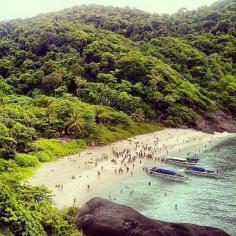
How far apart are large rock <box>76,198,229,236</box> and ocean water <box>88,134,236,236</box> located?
7.59m

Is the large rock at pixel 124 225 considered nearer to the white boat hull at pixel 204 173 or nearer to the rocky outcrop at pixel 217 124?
the white boat hull at pixel 204 173

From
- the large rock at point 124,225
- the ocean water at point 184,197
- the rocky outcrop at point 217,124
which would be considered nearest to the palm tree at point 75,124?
the ocean water at point 184,197

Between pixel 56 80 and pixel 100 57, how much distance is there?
1773 centimetres

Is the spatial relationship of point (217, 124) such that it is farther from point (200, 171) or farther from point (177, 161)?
point (200, 171)

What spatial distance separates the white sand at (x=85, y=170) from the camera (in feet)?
180

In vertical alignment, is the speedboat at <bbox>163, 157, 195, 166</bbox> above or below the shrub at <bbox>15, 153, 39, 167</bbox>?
below

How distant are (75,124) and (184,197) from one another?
32.6 m

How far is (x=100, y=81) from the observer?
390 ft

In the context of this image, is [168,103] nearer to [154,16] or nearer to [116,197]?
[116,197]

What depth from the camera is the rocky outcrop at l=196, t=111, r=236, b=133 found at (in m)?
107

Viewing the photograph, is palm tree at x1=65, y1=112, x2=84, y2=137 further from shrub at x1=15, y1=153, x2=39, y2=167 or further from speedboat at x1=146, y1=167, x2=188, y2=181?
speedboat at x1=146, y1=167, x2=188, y2=181

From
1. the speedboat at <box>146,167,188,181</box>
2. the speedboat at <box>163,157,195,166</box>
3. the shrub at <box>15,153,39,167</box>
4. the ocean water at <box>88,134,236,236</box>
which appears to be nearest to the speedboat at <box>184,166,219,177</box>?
the ocean water at <box>88,134,236,236</box>

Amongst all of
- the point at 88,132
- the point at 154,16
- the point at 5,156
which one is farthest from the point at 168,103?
the point at 154,16

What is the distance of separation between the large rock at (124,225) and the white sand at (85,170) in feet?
27.2
